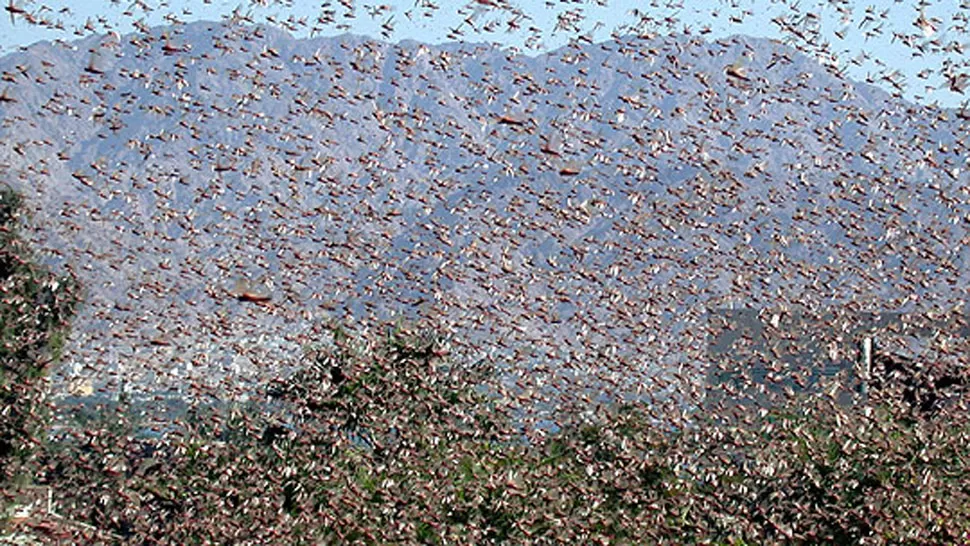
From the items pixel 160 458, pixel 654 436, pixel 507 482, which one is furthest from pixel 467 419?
pixel 507 482

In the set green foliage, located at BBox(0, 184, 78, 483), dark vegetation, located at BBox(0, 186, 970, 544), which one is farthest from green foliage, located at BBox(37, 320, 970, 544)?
green foliage, located at BBox(0, 184, 78, 483)

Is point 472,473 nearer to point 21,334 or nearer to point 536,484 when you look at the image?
point 536,484

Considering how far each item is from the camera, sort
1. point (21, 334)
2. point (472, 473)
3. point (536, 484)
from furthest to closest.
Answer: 1. point (21, 334)
2. point (472, 473)
3. point (536, 484)

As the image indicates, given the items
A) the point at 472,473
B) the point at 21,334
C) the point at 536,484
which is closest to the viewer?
the point at 536,484

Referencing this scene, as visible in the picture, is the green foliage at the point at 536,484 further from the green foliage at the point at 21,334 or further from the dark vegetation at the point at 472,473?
the green foliage at the point at 21,334

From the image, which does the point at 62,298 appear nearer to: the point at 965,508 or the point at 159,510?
the point at 159,510

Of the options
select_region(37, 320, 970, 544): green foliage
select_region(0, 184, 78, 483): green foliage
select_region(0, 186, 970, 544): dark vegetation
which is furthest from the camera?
select_region(0, 184, 78, 483): green foliage

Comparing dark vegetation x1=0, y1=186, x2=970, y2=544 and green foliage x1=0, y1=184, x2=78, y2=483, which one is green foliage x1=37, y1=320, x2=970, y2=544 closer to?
dark vegetation x1=0, y1=186, x2=970, y2=544

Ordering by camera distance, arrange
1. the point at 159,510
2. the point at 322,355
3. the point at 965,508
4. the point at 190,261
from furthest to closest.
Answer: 1. the point at 322,355
2. the point at 159,510
3. the point at 190,261
4. the point at 965,508

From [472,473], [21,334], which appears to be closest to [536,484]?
[472,473]
